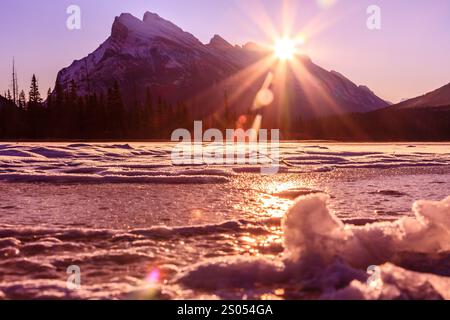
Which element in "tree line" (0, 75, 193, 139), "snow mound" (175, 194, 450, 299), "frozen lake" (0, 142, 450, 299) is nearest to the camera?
"snow mound" (175, 194, 450, 299)

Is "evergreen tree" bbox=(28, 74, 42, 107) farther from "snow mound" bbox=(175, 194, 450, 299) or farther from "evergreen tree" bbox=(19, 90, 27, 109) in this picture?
"snow mound" bbox=(175, 194, 450, 299)

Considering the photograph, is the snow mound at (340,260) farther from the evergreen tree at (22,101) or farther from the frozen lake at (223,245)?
the evergreen tree at (22,101)

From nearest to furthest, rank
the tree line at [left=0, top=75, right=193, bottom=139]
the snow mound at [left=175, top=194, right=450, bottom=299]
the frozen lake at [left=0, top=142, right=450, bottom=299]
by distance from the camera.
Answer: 1. the snow mound at [left=175, top=194, right=450, bottom=299]
2. the frozen lake at [left=0, top=142, right=450, bottom=299]
3. the tree line at [left=0, top=75, right=193, bottom=139]

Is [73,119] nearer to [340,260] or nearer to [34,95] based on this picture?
[34,95]

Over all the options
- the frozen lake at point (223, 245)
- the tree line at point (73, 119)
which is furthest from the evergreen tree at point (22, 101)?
the frozen lake at point (223, 245)

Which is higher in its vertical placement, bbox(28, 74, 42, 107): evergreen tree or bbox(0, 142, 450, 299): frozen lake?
bbox(28, 74, 42, 107): evergreen tree

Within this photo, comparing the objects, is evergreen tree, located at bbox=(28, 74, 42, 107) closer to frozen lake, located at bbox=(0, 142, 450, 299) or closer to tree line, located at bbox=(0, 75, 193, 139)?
tree line, located at bbox=(0, 75, 193, 139)

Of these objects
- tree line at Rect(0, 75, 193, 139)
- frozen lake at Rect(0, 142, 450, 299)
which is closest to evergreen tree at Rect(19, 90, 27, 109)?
tree line at Rect(0, 75, 193, 139)

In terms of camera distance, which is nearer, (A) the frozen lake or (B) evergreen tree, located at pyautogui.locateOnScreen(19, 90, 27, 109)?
(A) the frozen lake

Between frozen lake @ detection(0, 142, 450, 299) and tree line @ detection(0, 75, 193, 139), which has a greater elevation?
tree line @ detection(0, 75, 193, 139)

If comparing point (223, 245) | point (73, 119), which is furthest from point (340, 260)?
point (73, 119)
